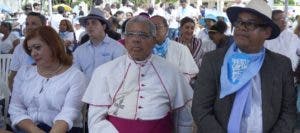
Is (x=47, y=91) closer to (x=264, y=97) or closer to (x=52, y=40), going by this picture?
(x=52, y=40)

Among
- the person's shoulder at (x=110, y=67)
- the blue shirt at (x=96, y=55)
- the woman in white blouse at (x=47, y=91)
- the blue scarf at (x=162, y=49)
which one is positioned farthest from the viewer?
the blue shirt at (x=96, y=55)

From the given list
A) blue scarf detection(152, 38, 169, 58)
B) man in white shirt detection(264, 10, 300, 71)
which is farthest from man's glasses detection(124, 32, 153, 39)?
man in white shirt detection(264, 10, 300, 71)

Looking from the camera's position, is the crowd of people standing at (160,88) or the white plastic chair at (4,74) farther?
the white plastic chair at (4,74)

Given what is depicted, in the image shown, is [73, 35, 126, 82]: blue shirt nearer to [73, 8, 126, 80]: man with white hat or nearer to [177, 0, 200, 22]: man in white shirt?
[73, 8, 126, 80]: man with white hat

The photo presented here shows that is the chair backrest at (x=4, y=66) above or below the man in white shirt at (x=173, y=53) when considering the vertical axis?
below

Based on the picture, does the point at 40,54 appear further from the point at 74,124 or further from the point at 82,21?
the point at 82,21

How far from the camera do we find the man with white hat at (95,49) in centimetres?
514

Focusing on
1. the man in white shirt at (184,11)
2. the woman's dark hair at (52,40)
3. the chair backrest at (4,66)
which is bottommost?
the chair backrest at (4,66)

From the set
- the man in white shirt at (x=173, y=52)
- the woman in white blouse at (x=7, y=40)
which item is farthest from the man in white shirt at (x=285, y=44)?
the woman in white blouse at (x=7, y=40)

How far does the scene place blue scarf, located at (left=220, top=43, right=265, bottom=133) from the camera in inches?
114

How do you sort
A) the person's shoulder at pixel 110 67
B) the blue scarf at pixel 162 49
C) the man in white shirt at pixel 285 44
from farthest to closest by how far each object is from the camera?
the man in white shirt at pixel 285 44 < the blue scarf at pixel 162 49 < the person's shoulder at pixel 110 67

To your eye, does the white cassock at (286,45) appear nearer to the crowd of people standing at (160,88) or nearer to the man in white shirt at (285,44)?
the man in white shirt at (285,44)

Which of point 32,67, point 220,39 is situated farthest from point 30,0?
point 32,67

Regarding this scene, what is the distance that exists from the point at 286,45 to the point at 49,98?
13.7ft
